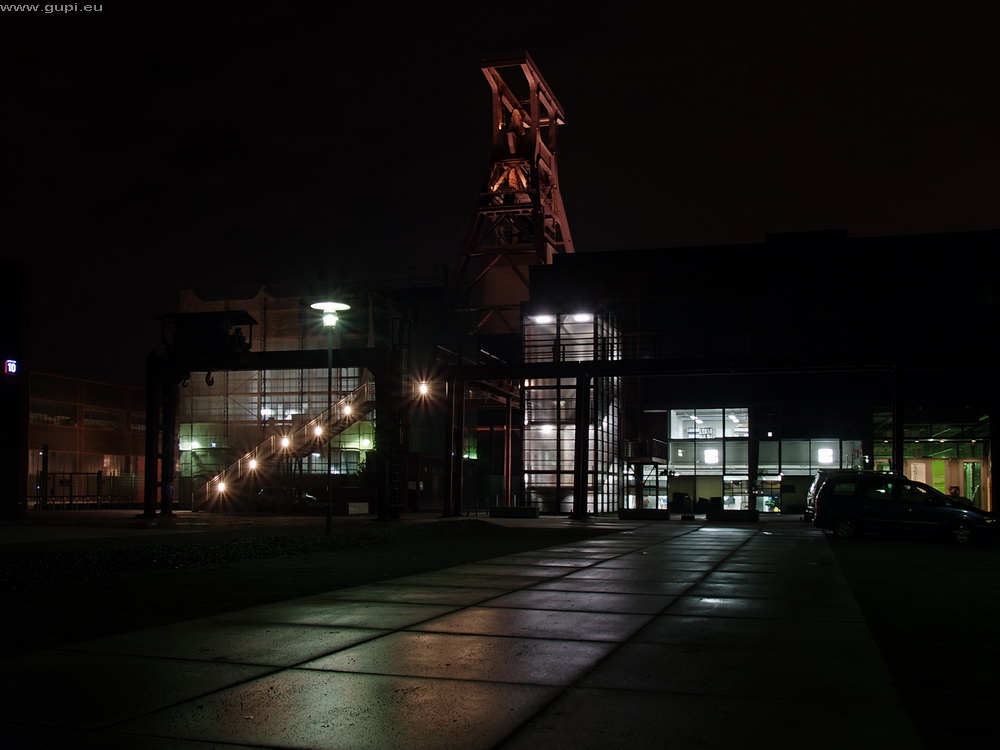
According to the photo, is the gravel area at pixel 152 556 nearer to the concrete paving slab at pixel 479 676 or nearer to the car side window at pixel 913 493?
the concrete paving slab at pixel 479 676

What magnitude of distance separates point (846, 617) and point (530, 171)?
52.5 metres

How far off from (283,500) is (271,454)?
173 inches

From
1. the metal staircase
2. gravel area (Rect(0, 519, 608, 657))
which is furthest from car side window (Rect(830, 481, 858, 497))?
the metal staircase

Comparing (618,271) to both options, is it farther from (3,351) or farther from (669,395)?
(3,351)

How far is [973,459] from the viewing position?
135 ft

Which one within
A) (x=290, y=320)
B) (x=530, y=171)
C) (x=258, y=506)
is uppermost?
(x=530, y=171)

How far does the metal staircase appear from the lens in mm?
45000

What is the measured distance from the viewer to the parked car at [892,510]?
77.1 feet

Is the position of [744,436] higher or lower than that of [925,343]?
lower

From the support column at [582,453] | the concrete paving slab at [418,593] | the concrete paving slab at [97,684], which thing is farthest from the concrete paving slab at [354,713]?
the support column at [582,453]

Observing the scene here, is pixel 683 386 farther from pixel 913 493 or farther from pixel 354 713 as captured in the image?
pixel 354 713

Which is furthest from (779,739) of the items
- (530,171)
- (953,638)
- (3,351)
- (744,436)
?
(530,171)

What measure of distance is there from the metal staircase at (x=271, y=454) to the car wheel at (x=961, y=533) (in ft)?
91.4

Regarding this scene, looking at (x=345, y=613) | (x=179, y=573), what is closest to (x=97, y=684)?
(x=345, y=613)
